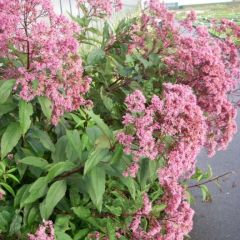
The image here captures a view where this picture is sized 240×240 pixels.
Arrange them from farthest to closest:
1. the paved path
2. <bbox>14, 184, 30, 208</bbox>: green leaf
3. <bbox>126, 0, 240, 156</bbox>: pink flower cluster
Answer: the paved path → <bbox>126, 0, 240, 156</bbox>: pink flower cluster → <bbox>14, 184, 30, 208</bbox>: green leaf

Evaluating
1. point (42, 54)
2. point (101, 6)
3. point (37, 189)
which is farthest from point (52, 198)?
point (101, 6)

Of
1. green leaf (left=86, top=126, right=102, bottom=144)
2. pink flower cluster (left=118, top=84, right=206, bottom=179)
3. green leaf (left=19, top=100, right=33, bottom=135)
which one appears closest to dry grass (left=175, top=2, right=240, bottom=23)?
green leaf (left=86, top=126, right=102, bottom=144)

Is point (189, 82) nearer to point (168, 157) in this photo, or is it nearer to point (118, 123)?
point (118, 123)

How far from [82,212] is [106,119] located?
551 mm

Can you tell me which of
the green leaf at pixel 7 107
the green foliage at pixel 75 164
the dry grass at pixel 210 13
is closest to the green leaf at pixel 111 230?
the green foliage at pixel 75 164

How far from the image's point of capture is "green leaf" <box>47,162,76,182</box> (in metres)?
1.77

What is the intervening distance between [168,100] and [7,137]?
2.06ft

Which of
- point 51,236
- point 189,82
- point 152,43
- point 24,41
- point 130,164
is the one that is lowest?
point 51,236

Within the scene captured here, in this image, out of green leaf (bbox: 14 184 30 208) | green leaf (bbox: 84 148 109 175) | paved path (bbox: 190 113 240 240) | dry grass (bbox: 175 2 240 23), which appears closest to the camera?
green leaf (bbox: 84 148 109 175)

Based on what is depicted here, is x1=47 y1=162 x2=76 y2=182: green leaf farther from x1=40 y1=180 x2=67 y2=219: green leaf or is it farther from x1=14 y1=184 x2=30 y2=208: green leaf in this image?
x1=14 y1=184 x2=30 y2=208: green leaf

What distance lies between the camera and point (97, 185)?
171 centimetres

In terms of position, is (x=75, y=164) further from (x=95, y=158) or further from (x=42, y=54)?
(x=42, y=54)

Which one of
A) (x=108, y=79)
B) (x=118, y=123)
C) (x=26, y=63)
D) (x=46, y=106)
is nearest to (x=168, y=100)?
(x=46, y=106)

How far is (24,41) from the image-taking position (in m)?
1.69
